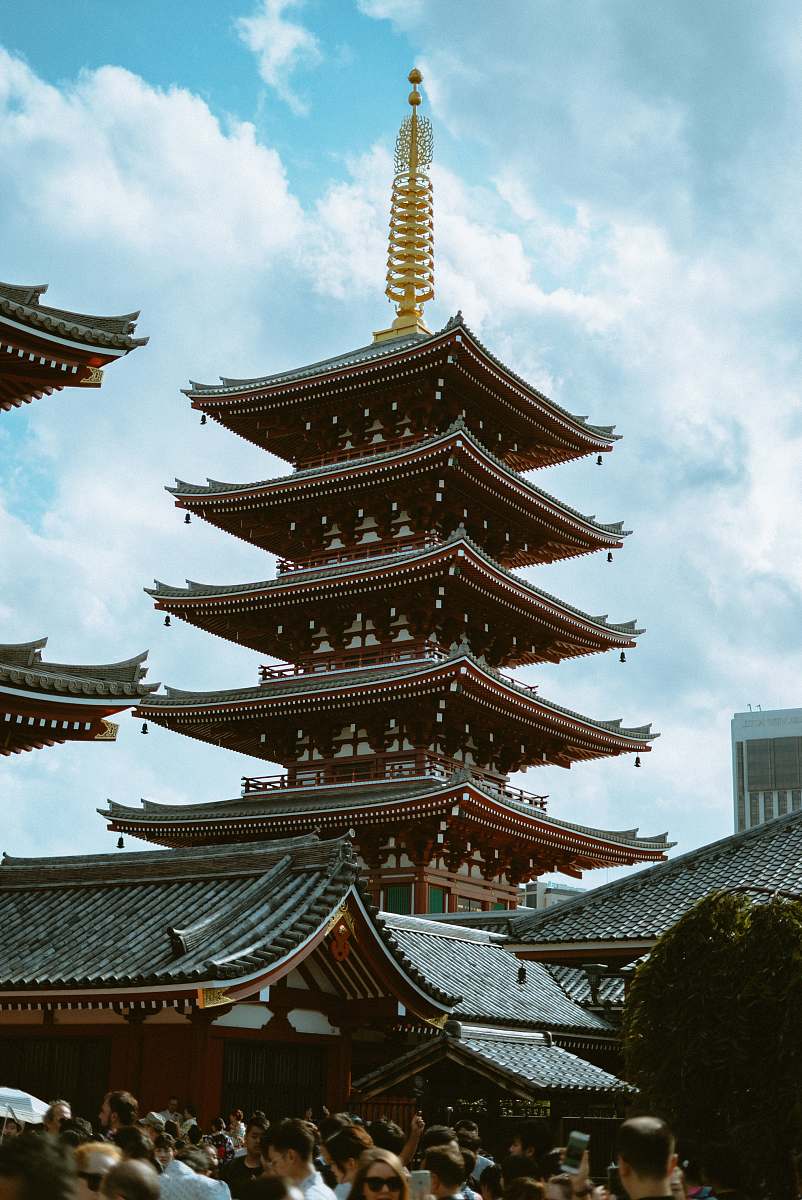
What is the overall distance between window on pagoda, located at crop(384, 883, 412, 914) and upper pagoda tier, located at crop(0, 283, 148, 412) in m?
19.4

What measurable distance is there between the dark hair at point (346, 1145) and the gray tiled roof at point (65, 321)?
12979 millimetres

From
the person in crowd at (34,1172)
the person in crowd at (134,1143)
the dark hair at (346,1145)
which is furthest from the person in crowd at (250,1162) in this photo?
the person in crowd at (34,1172)

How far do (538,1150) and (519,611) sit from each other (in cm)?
2942

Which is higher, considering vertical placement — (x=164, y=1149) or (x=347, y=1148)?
(x=347, y=1148)

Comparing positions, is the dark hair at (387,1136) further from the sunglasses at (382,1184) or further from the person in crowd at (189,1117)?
the person in crowd at (189,1117)

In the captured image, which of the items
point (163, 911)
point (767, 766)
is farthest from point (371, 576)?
point (767, 766)

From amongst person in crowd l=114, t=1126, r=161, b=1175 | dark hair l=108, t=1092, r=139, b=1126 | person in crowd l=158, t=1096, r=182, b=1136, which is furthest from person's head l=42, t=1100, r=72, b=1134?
person in crowd l=158, t=1096, r=182, b=1136

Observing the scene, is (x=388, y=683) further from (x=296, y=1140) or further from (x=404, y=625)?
(x=296, y=1140)

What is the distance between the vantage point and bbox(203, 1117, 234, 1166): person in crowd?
15.1m

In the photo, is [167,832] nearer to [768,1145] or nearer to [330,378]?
[330,378]

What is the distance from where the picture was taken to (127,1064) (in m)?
Result: 17.5

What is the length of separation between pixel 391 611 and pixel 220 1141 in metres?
23.2

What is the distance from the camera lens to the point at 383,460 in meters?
37.1

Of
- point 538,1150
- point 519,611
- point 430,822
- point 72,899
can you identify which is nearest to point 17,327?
point 72,899
